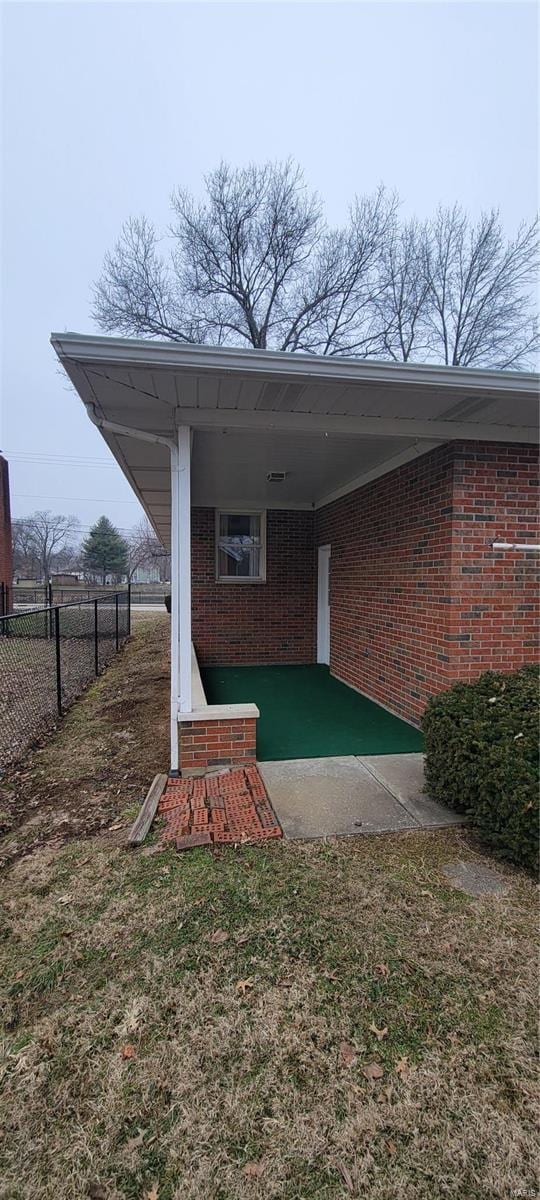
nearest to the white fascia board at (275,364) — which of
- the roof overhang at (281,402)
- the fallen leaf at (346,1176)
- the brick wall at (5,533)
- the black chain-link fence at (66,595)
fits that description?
the roof overhang at (281,402)

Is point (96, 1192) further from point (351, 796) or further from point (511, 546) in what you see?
point (511, 546)

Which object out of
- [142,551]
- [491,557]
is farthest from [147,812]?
[142,551]

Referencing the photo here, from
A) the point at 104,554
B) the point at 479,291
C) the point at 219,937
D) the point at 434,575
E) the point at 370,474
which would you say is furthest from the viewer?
the point at 104,554

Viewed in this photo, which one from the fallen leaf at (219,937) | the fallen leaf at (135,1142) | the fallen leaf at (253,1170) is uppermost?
the fallen leaf at (219,937)

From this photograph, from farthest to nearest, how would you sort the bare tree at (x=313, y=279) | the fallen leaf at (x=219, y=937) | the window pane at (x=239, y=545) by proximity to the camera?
the bare tree at (x=313, y=279)
the window pane at (x=239, y=545)
the fallen leaf at (x=219, y=937)

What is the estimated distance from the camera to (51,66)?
23.8 ft

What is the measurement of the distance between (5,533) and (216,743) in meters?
15.9

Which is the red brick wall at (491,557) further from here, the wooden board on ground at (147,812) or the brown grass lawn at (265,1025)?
the wooden board on ground at (147,812)

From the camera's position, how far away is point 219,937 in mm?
2141

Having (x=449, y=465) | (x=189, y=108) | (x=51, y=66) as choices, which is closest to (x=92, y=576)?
(x=189, y=108)

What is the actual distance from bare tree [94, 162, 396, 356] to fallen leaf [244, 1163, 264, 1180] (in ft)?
48.8

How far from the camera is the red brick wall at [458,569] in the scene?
13.6 ft

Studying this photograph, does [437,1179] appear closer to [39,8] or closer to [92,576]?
[39,8]

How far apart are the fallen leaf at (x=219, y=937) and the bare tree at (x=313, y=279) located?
14.2m
